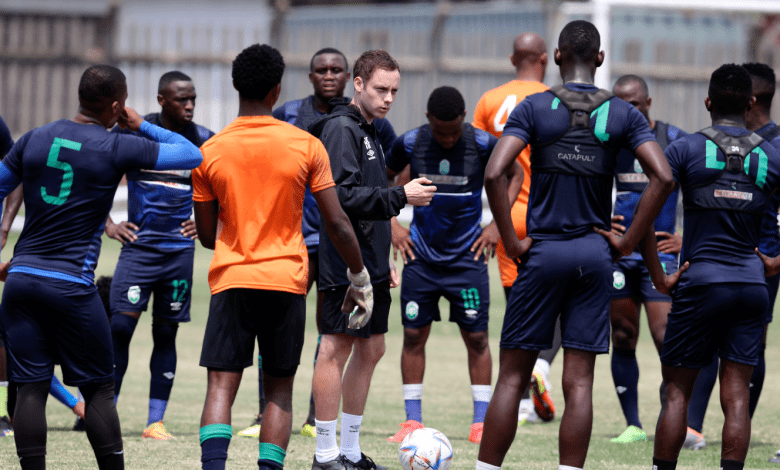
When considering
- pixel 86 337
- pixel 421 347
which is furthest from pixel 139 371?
pixel 86 337

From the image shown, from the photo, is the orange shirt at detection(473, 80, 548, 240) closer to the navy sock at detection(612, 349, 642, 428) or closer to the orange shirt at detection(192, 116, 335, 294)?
the navy sock at detection(612, 349, 642, 428)

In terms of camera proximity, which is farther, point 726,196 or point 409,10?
point 409,10

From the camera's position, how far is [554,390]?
32.7 feet

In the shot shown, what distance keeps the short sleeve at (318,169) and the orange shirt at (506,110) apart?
10.2ft

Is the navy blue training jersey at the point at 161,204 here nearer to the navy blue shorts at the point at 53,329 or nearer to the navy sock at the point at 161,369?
the navy sock at the point at 161,369

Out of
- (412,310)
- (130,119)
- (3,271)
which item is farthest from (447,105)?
(3,271)

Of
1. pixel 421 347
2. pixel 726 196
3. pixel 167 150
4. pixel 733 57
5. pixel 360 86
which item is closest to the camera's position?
pixel 167 150

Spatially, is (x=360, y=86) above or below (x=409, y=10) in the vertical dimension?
below

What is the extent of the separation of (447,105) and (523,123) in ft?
Result: 7.49

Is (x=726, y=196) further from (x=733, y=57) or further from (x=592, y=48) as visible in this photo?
(x=733, y=57)

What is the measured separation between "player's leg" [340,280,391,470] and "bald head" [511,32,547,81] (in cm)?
298

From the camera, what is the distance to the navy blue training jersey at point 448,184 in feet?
25.0

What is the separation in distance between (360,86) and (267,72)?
0.97m

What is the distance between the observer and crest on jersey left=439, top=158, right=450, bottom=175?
7609mm
